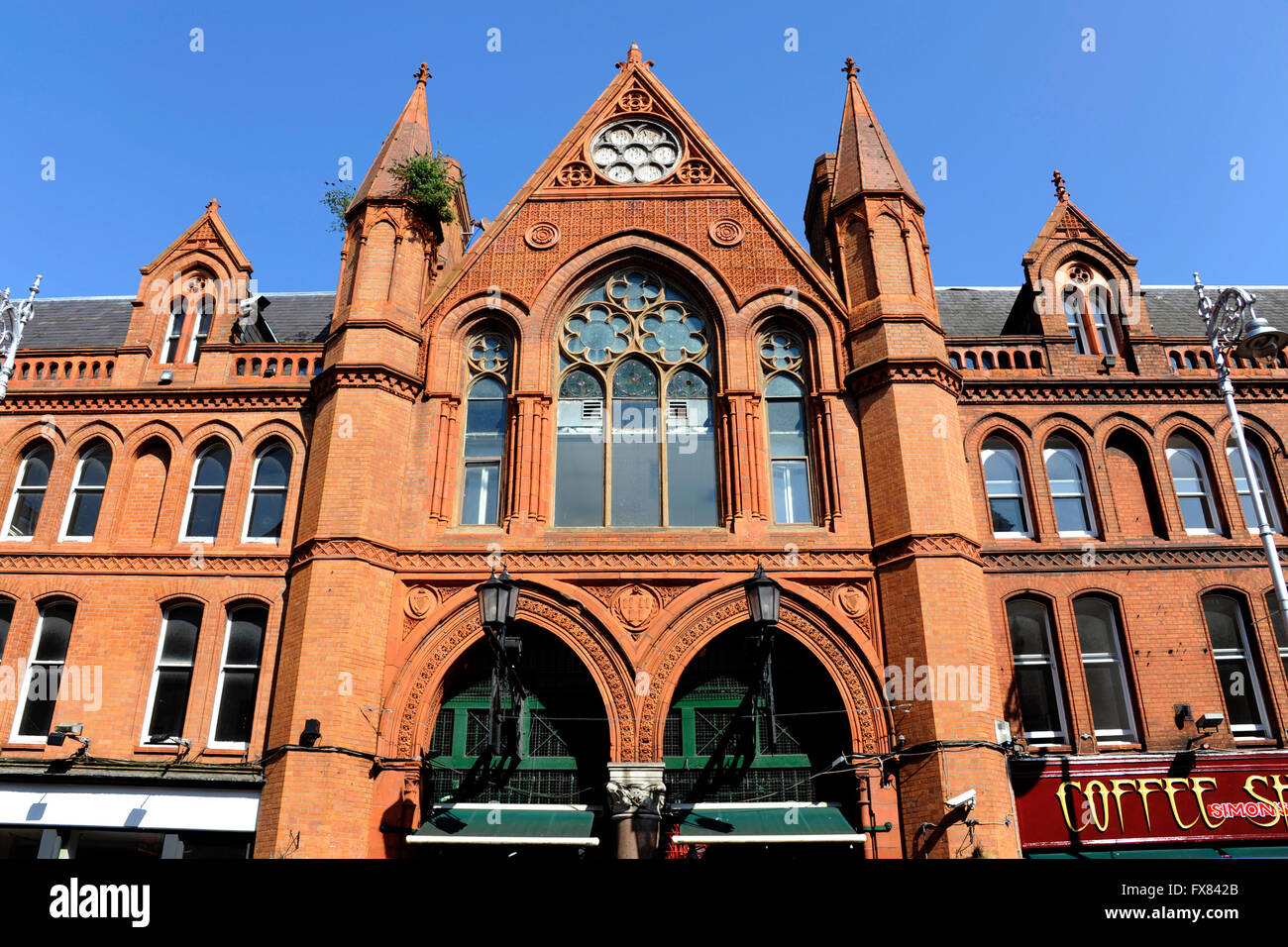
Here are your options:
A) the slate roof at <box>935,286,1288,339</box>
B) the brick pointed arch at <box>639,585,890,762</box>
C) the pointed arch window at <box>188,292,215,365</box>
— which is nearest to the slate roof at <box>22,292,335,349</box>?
the pointed arch window at <box>188,292,215,365</box>

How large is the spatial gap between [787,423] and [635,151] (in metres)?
7.22

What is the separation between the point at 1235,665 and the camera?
16672mm

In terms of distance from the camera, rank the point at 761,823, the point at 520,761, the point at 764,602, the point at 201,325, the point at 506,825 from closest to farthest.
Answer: the point at 764,602 → the point at 761,823 → the point at 506,825 → the point at 520,761 → the point at 201,325

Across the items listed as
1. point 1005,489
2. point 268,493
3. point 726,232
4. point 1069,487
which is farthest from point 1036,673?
point 268,493

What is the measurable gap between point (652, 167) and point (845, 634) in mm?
10820

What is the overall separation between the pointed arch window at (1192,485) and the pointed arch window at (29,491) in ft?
70.3

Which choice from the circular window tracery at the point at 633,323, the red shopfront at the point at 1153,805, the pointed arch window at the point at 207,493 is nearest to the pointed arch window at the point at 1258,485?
the red shopfront at the point at 1153,805

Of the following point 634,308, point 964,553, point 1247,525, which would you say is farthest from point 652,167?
point 1247,525

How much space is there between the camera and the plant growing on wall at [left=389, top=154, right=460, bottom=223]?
19016 mm

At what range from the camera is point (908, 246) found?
1858cm

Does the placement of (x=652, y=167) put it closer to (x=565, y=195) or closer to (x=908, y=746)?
(x=565, y=195)

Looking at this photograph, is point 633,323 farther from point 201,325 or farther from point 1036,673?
point 1036,673

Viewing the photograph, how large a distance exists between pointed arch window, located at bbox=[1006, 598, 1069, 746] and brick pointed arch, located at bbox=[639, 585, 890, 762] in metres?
2.97

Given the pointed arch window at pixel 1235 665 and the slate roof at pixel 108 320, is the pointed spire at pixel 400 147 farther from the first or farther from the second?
the pointed arch window at pixel 1235 665
